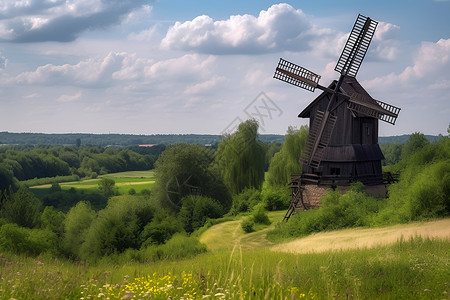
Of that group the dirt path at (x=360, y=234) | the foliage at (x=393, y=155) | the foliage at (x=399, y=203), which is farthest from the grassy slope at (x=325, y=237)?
the foliage at (x=393, y=155)

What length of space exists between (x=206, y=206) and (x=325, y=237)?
17.7 metres

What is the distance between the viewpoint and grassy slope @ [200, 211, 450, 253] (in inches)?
704

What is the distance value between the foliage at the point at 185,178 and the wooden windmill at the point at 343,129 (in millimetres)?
14829

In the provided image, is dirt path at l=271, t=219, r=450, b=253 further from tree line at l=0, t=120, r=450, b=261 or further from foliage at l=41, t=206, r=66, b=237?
foliage at l=41, t=206, r=66, b=237

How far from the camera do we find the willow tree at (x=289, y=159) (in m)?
47.2

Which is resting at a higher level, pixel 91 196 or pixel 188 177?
pixel 188 177

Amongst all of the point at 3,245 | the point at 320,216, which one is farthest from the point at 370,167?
the point at 3,245

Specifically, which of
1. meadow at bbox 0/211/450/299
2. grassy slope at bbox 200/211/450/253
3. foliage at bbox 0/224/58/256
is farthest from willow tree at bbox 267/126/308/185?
meadow at bbox 0/211/450/299

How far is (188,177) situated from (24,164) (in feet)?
326

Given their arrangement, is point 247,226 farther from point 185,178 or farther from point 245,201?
point 185,178

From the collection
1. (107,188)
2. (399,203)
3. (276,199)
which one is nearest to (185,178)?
(276,199)

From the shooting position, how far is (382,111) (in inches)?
1169

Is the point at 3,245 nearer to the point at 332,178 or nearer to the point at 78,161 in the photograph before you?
the point at 332,178

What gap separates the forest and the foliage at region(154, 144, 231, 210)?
103mm
